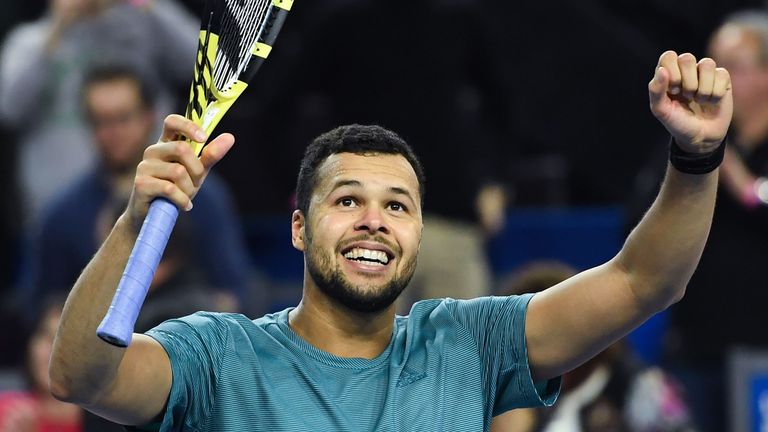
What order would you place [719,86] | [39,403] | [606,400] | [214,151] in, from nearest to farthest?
[214,151] < [719,86] < [606,400] < [39,403]

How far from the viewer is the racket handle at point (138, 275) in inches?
132

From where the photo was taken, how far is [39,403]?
6.82 metres

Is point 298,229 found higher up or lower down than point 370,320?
higher up

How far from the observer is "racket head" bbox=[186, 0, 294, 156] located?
3859 mm

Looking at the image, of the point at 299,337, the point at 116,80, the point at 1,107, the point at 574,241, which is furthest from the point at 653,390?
the point at 1,107

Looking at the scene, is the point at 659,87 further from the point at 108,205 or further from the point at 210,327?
the point at 108,205

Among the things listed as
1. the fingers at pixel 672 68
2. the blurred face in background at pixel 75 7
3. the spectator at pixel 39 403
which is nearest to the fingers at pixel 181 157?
the fingers at pixel 672 68

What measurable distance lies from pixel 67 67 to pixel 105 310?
478 cm

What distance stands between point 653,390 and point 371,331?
2.44 metres

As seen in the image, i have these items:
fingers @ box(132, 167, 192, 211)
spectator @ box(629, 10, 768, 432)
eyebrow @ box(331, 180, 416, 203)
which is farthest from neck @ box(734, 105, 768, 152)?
fingers @ box(132, 167, 192, 211)

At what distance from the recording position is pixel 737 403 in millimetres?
7113

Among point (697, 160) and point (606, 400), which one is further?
point (606, 400)

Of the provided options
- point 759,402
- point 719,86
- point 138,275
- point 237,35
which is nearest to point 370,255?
point 237,35

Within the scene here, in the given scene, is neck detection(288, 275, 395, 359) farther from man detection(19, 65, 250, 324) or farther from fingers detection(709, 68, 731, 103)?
man detection(19, 65, 250, 324)
